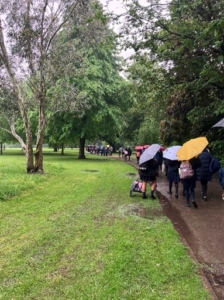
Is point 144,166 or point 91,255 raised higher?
point 144,166

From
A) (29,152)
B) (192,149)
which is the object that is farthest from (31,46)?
(192,149)

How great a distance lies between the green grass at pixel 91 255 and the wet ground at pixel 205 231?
0.60 ft

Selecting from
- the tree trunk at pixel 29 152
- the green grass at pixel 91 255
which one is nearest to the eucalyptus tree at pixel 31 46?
the tree trunk at pixel 29 152

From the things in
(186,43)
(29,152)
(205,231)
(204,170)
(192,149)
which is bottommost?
(205,231)

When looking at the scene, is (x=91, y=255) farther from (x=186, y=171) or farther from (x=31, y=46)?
(x=31, y=46)

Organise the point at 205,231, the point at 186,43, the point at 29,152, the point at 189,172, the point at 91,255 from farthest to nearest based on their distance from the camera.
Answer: the point at 29,152 < the point at 186,43 < the point at 189,172 < the point at 205,231 < the point at 91,255

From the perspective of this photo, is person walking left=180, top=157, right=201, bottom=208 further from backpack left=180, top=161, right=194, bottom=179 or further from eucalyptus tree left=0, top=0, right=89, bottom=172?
eucalyptus tree left=0, top=0, right=89, bottom=172

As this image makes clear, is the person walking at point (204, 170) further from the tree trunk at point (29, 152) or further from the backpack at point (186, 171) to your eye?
the tree trunk at point (29, 152)

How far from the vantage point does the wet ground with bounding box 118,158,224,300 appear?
3994 mm

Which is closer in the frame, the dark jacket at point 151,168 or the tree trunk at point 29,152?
the dark jacket at point 151,168

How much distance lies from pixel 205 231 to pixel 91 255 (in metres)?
2.60

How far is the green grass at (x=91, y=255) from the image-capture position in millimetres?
3576

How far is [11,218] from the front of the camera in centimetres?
684

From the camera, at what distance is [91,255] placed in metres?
4.61
